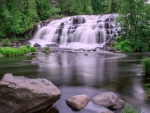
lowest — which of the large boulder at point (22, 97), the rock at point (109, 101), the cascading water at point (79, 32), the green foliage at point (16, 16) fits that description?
the rock at point (109, 101)

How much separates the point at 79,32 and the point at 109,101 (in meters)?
30.3

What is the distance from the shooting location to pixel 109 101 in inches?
243

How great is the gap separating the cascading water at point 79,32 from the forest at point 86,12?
9.57 feet

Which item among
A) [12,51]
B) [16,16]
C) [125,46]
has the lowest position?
[125,46]

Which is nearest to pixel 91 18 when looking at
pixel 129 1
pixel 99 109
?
pixel 129 1

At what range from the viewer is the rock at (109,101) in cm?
602

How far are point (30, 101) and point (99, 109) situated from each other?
216cm

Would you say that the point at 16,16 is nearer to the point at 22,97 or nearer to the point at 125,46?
the point at 125,46

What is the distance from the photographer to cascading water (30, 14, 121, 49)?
33812mm

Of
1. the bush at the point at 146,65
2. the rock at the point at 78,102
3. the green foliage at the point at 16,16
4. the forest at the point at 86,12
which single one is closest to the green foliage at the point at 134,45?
the forest at the point at 86,12

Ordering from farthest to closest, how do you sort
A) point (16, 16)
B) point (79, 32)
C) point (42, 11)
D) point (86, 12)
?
point (86, 12) < point (42, 11) < point (16, 16) < point (79, 32)

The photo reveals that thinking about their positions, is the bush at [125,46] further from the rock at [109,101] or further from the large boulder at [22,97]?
the large boulder at [22,97]

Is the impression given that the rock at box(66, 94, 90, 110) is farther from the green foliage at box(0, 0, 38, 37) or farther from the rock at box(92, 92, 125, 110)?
the green foliage at box(0, 0, 38, 37)

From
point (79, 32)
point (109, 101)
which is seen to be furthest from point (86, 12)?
point (109, 101)
